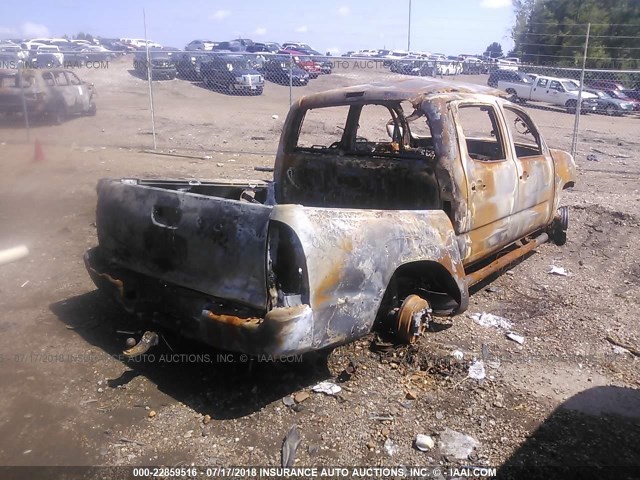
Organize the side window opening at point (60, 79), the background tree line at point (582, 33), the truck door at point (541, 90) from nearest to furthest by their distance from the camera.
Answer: the side window opening at point (60, 79)
the truck door at point (541, 90)
the background tree line at point (582, 33)

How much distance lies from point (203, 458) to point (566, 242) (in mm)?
5181

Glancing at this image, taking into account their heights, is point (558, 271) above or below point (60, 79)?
below

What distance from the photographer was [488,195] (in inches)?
171

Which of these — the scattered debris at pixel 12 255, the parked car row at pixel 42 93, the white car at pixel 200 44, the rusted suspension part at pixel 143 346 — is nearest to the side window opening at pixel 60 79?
the parked car row at pixel 42 93

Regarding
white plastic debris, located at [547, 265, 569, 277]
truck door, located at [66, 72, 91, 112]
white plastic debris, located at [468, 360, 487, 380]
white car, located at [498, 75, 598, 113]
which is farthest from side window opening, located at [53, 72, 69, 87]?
white car, located at [498, 75, 598, 113]

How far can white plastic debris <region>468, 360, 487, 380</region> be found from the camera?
364 centimetres

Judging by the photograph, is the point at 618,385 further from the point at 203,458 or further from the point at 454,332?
the point at 203,458

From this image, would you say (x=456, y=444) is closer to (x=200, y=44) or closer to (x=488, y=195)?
(x=488, y=195)

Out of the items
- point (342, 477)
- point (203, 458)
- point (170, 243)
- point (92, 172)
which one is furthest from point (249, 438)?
point (92, 172)

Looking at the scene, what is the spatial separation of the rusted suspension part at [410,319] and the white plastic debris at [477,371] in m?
0.42

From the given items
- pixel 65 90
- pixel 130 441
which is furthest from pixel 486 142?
pixel 65 90

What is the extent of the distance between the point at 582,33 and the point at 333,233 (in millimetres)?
38559

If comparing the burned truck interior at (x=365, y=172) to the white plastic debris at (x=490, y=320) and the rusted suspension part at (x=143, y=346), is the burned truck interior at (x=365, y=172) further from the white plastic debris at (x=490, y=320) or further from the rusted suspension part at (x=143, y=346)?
the rusted suspension part at (x=143, y=346)

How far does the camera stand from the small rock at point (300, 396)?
3.35 metres
